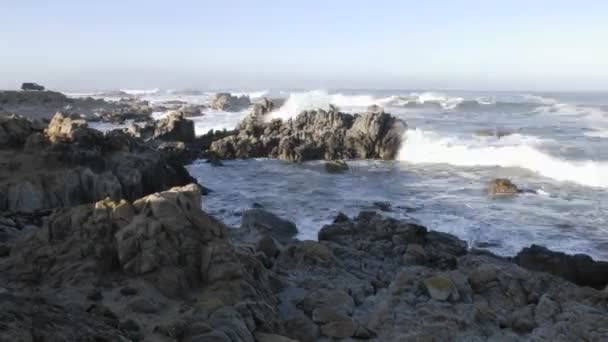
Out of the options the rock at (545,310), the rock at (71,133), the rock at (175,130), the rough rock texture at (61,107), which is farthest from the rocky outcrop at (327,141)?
the rough rock texture at (61,107)

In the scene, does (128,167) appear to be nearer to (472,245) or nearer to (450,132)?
(472,245)

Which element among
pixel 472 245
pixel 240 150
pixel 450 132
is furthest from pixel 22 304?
pixel 450 132

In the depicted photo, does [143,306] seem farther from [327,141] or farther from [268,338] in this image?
[327,141]

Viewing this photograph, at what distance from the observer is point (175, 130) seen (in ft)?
113

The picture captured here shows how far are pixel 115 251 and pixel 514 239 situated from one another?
11.0 meters

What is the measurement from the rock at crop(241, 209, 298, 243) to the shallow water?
0.54 meters

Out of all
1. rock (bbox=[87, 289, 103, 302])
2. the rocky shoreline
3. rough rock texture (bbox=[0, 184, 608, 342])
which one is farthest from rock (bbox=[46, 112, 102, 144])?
rock (bbox=[87, 289, 103, 302])

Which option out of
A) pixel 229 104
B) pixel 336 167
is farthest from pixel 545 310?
pixel 229 104

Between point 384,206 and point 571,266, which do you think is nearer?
point 571,266

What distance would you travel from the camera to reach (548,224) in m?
17.1

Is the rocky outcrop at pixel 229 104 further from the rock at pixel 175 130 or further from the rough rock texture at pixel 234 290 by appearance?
the rough rock texture at pixel 234 290

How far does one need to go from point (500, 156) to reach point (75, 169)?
72.4 ft

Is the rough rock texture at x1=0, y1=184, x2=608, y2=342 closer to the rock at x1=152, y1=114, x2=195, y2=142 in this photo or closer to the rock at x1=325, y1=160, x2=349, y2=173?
the rock at x1=325, y1=160, x2=349, y2=173

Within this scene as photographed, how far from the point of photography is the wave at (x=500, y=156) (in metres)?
25.4
